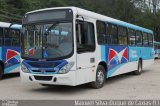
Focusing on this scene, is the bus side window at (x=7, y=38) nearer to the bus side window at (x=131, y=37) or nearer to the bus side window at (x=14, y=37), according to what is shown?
the bus side window at (x=14, y=37)

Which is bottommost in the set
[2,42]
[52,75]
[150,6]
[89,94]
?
[89,94]

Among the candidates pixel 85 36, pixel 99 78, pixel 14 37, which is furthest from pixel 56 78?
pixel 14 37

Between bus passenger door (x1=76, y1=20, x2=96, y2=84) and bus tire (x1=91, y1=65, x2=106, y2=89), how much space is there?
42cm

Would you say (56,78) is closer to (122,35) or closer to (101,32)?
(101,32)

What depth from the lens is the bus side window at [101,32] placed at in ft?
43.1

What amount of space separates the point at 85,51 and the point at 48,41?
137 cm

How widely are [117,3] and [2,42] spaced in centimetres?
5429

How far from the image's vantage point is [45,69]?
11.4 metres

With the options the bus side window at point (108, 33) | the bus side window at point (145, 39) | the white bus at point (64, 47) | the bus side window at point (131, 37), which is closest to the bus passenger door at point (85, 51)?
the white bus at point (64, 47)

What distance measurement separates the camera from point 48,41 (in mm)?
11477

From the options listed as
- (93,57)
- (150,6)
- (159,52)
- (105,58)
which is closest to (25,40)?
(93,57)

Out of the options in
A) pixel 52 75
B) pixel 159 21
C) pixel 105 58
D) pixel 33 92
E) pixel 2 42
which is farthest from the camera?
pixel 159 21

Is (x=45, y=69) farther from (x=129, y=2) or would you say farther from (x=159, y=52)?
(x=129, y=2)

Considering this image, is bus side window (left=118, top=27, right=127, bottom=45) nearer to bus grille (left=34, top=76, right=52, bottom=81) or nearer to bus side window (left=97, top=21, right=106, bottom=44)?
bus side window (left=97, top=21, right=106, bottom=44)
